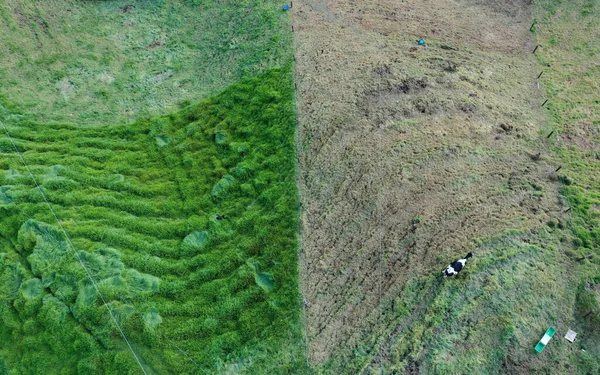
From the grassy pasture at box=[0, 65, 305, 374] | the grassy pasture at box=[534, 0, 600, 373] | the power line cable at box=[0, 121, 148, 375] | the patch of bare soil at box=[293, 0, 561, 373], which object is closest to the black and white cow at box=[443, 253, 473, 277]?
the patch of bare soil at box=[293, 0, 561, 373]

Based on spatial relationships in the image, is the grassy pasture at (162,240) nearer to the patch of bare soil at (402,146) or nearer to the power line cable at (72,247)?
the power line cable at (72,247)

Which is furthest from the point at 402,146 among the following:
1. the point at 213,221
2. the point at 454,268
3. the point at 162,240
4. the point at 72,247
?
the point at 72,247

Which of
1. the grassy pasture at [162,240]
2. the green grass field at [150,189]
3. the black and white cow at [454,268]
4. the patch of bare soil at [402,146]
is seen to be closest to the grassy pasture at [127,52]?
the green grass field at [150,189]

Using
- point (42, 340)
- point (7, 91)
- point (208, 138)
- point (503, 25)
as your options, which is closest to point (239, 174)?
point (208, 138)

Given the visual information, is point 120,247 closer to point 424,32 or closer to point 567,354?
point 567,354

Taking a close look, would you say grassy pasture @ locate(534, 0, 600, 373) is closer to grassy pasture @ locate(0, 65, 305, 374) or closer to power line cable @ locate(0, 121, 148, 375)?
grassy pasture @ locate(0, 65, 305, 374)

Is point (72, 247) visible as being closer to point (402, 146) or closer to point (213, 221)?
point (213, 221)
